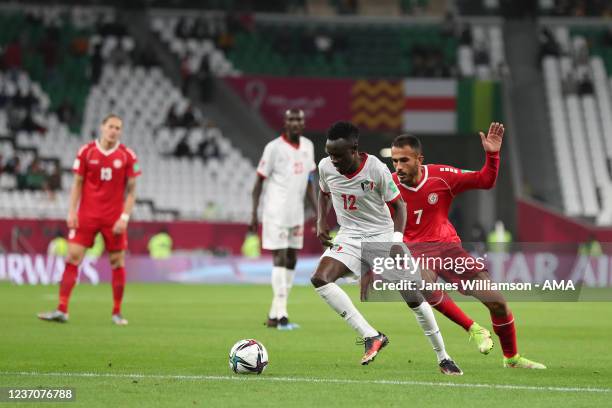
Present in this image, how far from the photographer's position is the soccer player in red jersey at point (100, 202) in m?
14.3

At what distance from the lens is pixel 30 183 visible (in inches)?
1177

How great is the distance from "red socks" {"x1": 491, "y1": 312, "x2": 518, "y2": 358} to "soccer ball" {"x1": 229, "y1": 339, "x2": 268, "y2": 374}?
1.87m

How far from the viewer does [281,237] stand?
14.6 m

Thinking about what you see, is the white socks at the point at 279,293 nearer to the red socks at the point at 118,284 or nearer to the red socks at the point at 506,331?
the red socks at the point at 118,284

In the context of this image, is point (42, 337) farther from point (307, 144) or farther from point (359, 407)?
point (359, 407)

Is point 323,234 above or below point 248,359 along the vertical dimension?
above

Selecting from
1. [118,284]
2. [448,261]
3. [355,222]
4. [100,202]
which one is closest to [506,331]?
[448,261]

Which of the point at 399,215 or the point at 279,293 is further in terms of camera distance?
the point at 279,293

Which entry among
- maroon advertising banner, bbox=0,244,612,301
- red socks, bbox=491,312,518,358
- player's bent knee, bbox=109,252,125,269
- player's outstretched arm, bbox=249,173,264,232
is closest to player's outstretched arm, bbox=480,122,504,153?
red socks, bbox=491,312,518,358

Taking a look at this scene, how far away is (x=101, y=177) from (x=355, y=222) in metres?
5.05

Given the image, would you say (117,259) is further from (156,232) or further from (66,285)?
(156,232)

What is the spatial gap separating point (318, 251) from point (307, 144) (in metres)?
14.6

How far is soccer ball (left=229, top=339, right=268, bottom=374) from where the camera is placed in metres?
9.30

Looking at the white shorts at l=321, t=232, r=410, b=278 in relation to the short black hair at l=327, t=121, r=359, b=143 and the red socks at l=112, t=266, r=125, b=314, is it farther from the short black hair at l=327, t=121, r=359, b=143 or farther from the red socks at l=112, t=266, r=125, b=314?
the red socks at l=112, t=266, r=125, b=314
